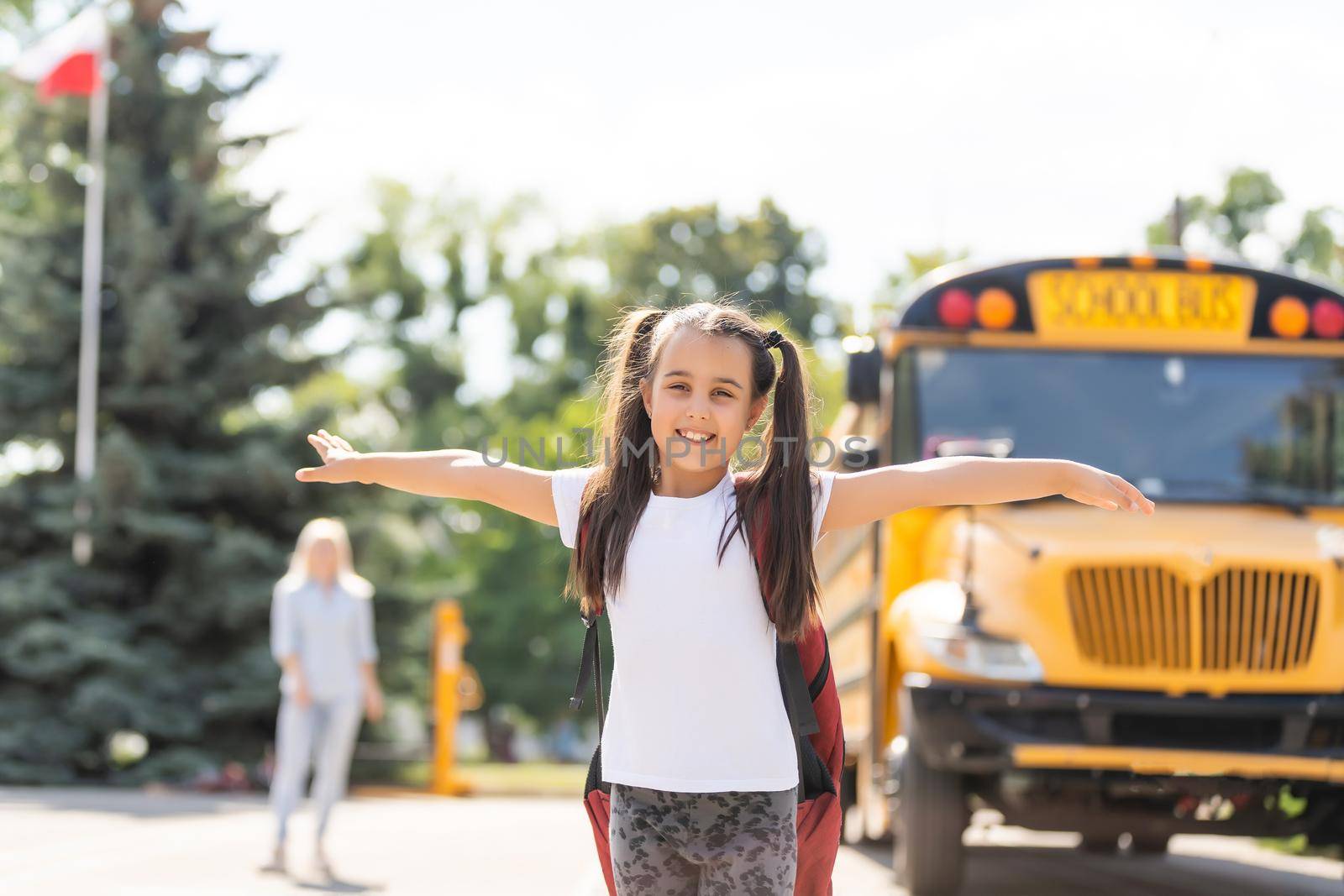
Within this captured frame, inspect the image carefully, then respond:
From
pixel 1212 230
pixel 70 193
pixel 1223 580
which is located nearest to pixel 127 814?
pixel 1223 580

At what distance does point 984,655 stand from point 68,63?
14.6m

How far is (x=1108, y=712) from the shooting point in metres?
7.01

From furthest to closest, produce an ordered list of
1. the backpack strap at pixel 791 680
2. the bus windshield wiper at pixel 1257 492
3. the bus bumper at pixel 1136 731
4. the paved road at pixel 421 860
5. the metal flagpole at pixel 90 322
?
the metal flagpole at pixel 90 322
the paved road at pixel 421 860
the bus windshield wiper at pixel 1257 492
the bus bumper at pixel 1136 731
the backpack strap at pixel 791 680

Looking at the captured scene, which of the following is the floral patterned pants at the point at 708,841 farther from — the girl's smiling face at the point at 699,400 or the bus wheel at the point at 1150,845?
the bus wheel at the point at 1150,845

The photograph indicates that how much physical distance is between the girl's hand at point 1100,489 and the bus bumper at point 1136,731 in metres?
3.90

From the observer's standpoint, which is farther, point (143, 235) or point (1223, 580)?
point (143, 235)

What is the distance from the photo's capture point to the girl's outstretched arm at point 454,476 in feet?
11.0

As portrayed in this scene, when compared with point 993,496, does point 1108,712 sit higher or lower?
lower

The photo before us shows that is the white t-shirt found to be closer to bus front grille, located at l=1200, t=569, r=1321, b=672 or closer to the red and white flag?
bus front grille, located at l=1200, t=569, r=1321, b=672

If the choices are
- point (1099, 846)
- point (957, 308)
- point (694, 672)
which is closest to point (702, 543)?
point (694, 672)

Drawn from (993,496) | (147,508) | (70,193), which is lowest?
(147,508)

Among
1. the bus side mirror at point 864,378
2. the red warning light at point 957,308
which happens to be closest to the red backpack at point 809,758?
the bus side mirror at point 864,378

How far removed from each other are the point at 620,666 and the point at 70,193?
1764 cm

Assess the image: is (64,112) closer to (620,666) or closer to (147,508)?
(147,508)
